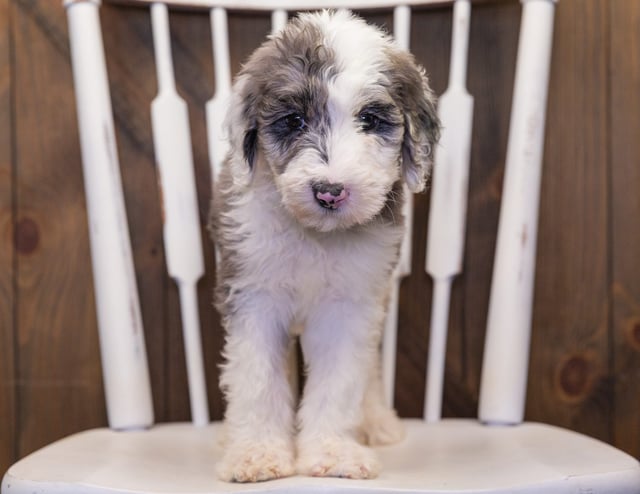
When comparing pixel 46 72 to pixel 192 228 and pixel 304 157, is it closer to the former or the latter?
pixel 192 228

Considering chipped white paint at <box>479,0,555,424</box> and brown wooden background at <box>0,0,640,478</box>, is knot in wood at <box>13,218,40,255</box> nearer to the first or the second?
brown wooden background at <box>0,0,640,478</box>

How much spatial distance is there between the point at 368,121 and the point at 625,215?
0.66 m

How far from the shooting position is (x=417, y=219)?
4.50ft

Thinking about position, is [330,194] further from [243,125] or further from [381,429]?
[381,429]

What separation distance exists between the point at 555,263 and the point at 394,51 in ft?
1.93

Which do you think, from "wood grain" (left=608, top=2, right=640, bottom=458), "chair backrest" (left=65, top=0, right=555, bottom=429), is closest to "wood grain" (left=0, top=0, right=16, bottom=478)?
"chair backrest" (left=65, top=0, right=555, bottom=429)

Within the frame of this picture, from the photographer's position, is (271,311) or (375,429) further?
(375,429)

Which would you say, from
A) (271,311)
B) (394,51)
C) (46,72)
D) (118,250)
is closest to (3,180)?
(46,72)

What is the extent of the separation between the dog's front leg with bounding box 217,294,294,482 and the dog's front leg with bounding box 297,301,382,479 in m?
0.03

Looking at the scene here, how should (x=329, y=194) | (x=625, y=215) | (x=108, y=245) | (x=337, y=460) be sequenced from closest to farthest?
(x=329, y=194), (x=337, y=460), (x=108, y=245), (x=625, y=215)

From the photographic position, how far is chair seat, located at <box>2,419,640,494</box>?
2.58ft

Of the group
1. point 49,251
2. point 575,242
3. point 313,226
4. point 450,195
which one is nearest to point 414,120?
point 313,226

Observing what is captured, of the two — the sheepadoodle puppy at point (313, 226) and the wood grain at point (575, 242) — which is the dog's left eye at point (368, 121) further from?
the wood grain at point (575, 242)

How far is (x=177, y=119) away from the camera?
124 centimetres
